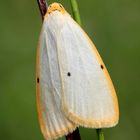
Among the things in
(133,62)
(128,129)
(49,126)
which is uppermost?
(49,126)

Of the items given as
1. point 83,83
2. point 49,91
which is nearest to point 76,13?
point 83,83

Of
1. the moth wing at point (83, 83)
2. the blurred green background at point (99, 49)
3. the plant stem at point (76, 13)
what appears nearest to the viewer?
the plant stem at point (76, 13)

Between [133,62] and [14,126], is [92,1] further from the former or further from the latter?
[14,126]

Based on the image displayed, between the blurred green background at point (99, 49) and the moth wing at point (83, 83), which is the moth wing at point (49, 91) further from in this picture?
the blurred green background at point (99, 49)

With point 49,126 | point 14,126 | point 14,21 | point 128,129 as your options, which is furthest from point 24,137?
point 49,126

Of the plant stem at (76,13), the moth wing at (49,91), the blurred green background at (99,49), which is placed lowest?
the blurred green background at (99,49)

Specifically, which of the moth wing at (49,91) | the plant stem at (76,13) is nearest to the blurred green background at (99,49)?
the moth wing at (49,91)
